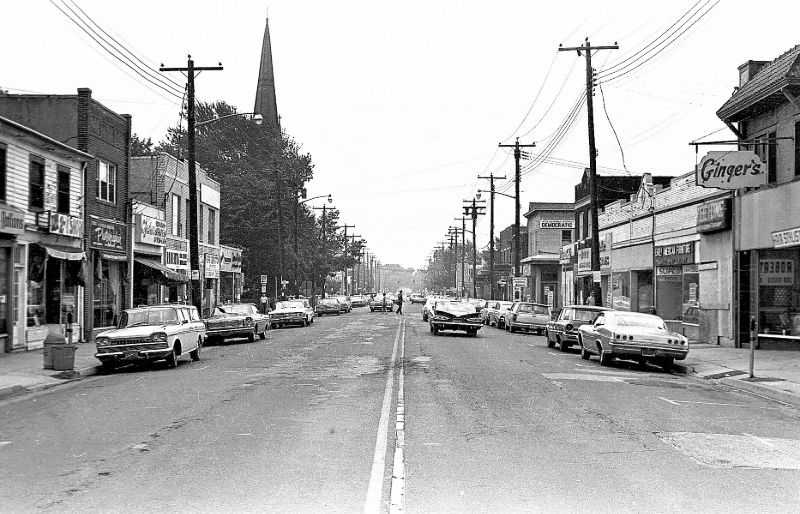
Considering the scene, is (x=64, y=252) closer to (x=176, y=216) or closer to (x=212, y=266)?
(x=176, y=216)

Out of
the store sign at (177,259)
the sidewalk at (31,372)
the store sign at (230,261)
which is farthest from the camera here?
the store sign at (230,261)

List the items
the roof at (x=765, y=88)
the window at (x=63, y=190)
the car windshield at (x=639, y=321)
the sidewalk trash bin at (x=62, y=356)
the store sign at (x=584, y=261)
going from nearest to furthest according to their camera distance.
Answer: the sidewalk trash bin at (x=62, y=356) → the car windshield at (x=639, y=321) → the roof at (x=765, y=88) → the window at (x=63, y=190) → the store sign at (x=584, y=261)

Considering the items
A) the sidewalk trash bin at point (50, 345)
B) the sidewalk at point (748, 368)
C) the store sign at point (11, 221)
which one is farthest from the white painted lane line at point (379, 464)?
the store sign at point (11, 221)

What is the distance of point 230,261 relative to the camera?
53125 millimetres

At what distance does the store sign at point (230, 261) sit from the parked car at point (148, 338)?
29.4 metres

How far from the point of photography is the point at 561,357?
77.7ft

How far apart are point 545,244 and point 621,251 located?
92.9ft

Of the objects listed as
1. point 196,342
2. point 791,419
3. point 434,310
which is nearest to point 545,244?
point 434,310

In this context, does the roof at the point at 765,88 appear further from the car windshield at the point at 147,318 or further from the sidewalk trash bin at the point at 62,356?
the sidewalk trash bin at the point at 62,356

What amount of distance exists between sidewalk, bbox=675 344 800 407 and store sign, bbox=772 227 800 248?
125 inches

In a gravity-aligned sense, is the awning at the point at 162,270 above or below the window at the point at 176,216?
below

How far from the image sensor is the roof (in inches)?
893

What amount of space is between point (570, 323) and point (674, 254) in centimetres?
833

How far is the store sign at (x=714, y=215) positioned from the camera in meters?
26.5
